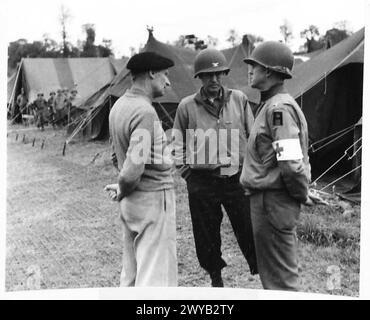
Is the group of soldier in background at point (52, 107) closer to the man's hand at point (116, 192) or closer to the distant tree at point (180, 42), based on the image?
the distant tree at point (180, 42)

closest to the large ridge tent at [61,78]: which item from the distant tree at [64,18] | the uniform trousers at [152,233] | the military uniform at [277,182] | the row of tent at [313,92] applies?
the row of tent at [313,92]

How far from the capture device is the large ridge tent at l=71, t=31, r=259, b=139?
315 centimetres

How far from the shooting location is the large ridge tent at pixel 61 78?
14.3 ft

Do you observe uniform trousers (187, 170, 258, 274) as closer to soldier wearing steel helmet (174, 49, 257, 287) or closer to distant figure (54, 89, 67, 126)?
soldier wearing steel helmet (174, 49, 257, 287)

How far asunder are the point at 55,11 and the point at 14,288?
1607 mm

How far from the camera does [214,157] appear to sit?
2.90 metres

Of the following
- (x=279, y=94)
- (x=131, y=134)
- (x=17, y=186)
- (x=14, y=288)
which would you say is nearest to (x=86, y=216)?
(x=17, y=186)

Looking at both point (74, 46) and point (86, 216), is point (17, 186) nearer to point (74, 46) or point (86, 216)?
point (86, 216)

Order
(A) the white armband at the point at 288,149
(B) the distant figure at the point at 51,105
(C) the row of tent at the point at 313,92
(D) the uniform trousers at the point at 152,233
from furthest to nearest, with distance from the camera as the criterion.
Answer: (B) the distant figure at the point at 51,105
(C) the row of tent at the point at 313,92
(D) the uniform trousers at the point at 152,233
(A) the white armband at the point at 288,149

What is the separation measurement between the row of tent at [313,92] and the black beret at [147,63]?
71 cm

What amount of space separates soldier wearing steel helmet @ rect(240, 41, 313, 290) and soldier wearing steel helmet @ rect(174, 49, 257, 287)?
455 millimetres

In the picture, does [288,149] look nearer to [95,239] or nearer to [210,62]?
[210,62]

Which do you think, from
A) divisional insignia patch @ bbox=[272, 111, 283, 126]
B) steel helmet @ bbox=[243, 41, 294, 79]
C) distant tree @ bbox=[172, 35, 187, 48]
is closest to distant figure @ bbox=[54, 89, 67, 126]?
distant tree @ bbox=[172, 35, 187, 48]
